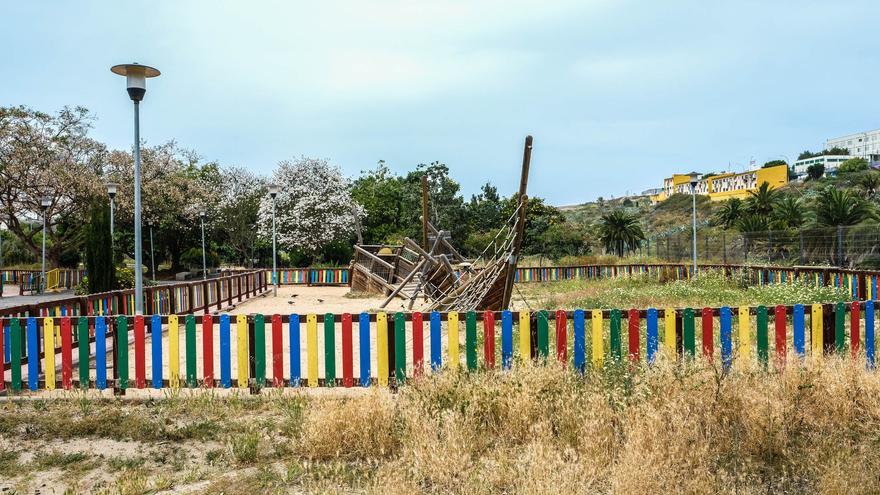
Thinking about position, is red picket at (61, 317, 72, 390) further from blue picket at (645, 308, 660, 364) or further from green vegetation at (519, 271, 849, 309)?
green vegetation at (519, 271, 849, 309)

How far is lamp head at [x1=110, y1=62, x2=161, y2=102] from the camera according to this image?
380 inches

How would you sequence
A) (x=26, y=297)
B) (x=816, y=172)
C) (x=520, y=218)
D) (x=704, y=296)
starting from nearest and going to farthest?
(x=520, y=218) → (x=704, y=296) → (x=26, y=297) → (x=816, y=172)

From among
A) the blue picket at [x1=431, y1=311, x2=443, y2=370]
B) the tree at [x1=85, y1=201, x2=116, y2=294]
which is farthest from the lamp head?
the tree at [x1=85, y1=201, x2=116, y2=294]

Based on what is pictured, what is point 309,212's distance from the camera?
41.0 meters

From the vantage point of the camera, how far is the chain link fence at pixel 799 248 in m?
24.0

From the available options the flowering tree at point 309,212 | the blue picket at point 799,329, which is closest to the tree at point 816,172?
the flowering tree at point 309,212

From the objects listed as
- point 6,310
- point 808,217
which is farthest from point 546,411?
point 808,217

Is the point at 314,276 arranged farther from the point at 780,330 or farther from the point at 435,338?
the point at 780,330

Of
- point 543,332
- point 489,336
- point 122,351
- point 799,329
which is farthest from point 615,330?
point 122,351

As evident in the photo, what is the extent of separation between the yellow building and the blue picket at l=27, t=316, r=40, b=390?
84760 mm

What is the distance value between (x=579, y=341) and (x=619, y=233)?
4268cm

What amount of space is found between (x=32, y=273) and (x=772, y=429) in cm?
3169

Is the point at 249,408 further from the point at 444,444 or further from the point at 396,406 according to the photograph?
the point at 444,444

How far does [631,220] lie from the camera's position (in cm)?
5006
